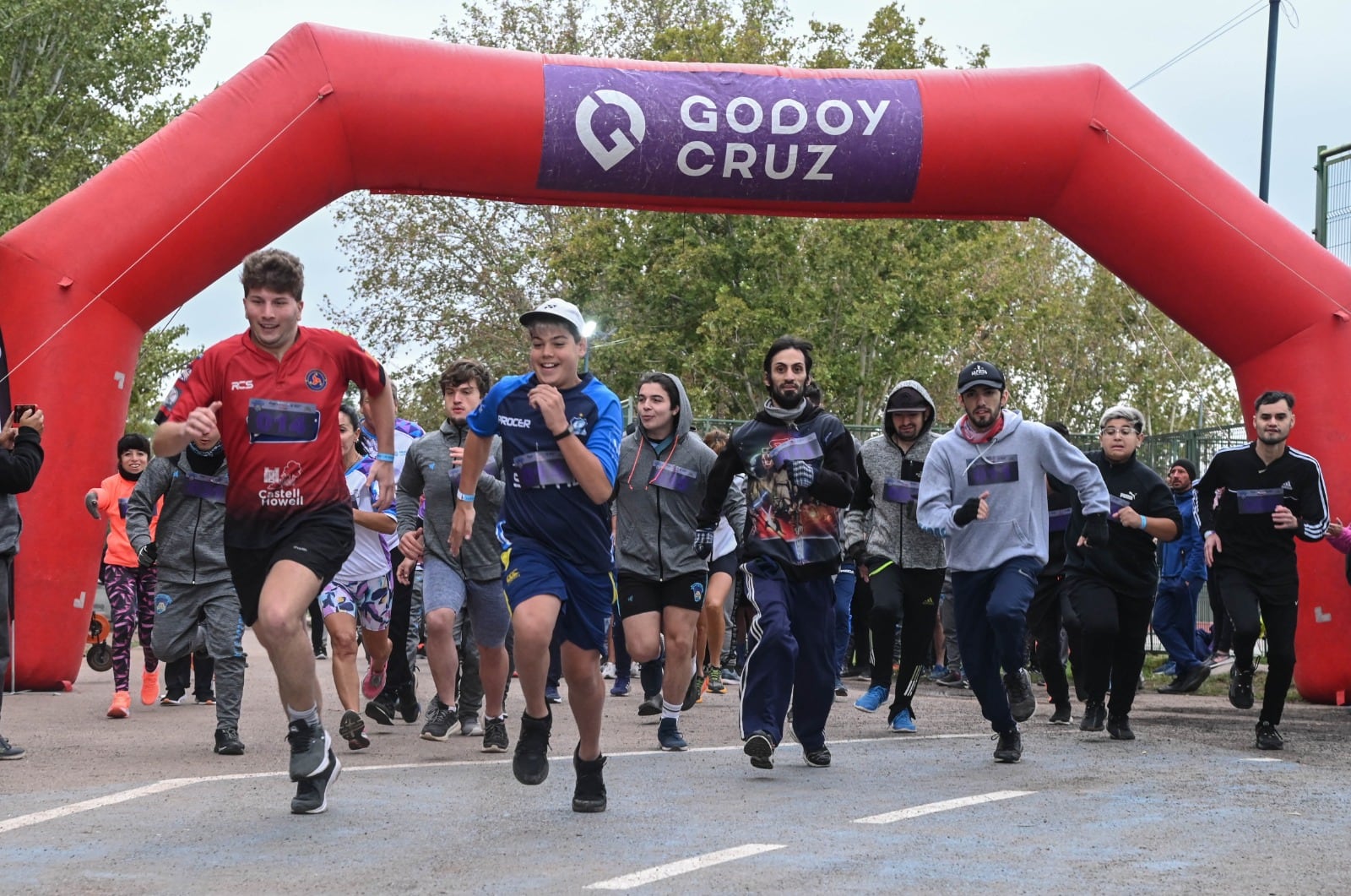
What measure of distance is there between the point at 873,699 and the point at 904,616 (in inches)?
29.4

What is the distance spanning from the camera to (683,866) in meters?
5.46

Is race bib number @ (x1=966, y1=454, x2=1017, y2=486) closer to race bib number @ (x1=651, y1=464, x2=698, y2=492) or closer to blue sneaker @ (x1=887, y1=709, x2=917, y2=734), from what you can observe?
race bib number @ (x1=651, y1=464, x2=698, y2=492)

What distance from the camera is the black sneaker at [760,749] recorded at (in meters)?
7.82

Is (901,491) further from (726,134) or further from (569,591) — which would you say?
(569,591)

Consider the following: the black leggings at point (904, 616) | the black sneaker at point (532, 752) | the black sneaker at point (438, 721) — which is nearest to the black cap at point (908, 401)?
the black leggings at point (904, 616)

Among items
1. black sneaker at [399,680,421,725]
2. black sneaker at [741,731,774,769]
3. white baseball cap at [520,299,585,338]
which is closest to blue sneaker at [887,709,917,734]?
black sneaker at [741,731,774,769]

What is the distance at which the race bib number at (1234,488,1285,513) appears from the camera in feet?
32.2

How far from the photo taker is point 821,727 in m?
8.39

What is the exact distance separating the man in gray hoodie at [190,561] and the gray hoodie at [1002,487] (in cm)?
391

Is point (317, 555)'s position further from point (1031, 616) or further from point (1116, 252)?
point (1116, 252)

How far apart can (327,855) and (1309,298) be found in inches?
360

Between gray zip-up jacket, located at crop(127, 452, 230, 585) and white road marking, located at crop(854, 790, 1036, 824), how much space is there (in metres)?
4.52

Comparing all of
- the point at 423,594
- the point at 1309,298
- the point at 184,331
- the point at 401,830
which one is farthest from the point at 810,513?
the point at 184,331

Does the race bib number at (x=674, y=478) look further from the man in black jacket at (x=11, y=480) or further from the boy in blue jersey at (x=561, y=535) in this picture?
the man in black jacket at (x=11, y=480)
